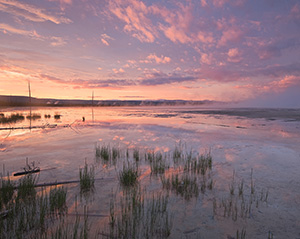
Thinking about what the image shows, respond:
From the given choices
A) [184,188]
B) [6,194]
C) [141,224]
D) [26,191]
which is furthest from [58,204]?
[184,188]

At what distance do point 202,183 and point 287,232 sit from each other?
234 cm

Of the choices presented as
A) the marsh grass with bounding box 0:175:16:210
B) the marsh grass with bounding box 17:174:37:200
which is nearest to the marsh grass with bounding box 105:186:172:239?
the marsh grass with bounding box 17:174:37:200

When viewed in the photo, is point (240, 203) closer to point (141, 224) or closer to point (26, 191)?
point (141, 224)

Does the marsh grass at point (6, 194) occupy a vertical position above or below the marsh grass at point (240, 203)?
above

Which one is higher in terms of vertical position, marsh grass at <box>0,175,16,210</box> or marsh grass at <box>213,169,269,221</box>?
marsh grass at <box>0,175,16,210</box>

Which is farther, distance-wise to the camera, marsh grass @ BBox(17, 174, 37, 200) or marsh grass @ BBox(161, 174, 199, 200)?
marsh grass @ BBox(161, 174, 199, 200)

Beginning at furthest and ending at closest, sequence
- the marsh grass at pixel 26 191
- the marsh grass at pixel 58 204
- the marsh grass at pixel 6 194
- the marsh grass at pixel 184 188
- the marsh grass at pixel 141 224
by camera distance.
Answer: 1. the marsh grass at pixel 184 188
2. the marsh grass at pixel 26 191
3. the marsh grass at pixel 6 194
4. the marsh grass at pixel 58 204
5. the marsh grass at pixel 141 224

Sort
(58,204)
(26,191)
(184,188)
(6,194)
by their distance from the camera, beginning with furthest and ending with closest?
(184,188) < (26,191) < (6,194) < (58,204)

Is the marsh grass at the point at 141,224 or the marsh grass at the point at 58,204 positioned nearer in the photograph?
the marsh grass at the point at 141,224

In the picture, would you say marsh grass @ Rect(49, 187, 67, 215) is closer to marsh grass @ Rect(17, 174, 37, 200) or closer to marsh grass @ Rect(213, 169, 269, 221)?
marsh grass @ Rect(17, 174, 37, 200)

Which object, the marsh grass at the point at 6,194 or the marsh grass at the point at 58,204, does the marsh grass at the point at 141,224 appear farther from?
the marsh grass at the point at 6,194

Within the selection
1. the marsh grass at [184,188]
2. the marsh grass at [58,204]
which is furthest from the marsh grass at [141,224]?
the marsh grass at [58,204]

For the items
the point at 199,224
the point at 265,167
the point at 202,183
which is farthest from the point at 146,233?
the point at 265,167

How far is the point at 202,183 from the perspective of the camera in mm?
5438
